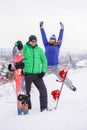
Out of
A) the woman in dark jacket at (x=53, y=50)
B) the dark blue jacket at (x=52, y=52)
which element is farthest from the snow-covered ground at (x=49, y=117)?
the dark blue jacket at (x=52, y=52)

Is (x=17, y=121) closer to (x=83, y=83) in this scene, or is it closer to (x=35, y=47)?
(x=35, y=47)

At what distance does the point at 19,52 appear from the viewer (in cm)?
997

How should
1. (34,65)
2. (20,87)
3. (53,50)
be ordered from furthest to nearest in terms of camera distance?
(53,50)
(20,87)
(34,65)

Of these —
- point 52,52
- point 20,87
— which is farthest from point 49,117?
point 52,52

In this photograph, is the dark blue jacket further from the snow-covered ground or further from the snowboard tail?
the snowboard tail

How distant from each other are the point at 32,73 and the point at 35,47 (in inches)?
23.9

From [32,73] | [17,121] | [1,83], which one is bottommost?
[1,83]

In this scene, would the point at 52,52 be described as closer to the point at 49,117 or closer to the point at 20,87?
the point at 20,87

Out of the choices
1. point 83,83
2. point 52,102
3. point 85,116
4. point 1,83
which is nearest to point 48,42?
point 52,102

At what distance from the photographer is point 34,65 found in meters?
9.87

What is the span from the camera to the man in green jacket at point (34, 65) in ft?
32.4

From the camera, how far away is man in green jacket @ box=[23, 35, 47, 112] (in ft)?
32.4

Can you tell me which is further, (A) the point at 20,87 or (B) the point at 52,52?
(B) the point at 52,52

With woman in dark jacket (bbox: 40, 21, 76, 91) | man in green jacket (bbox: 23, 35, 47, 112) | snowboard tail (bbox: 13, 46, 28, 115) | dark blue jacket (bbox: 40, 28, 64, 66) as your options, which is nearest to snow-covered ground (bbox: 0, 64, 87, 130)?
snowboard tail (bbox: 13, 46, 28, 115)
